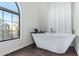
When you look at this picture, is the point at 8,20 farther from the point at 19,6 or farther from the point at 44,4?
the point at 44,4

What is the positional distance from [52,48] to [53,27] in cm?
197

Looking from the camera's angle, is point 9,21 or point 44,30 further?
point 44,30

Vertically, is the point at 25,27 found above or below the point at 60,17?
below

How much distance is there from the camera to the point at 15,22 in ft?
15.4

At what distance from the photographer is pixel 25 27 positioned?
5.32m

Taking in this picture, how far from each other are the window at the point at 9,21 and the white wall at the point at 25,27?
216mm

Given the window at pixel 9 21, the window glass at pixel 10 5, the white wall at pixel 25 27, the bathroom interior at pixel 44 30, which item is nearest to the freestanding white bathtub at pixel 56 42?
the bathroom interior at pixel 44 30

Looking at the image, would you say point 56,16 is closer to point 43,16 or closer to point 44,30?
point 43,16

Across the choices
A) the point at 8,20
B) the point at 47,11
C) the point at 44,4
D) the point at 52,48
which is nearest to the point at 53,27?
the point at 47,11

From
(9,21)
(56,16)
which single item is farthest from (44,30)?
(9,21)

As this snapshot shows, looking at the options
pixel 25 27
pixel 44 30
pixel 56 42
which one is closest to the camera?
pixel 56 42

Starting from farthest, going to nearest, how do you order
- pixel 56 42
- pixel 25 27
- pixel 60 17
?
1. pixel 60 17
2. pixel 25 27
3. pixel 56 42

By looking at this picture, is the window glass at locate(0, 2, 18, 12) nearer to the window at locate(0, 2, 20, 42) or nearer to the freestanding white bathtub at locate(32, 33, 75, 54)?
the window at locate(0, 2, 20, 42)

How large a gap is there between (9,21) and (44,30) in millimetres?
2738
